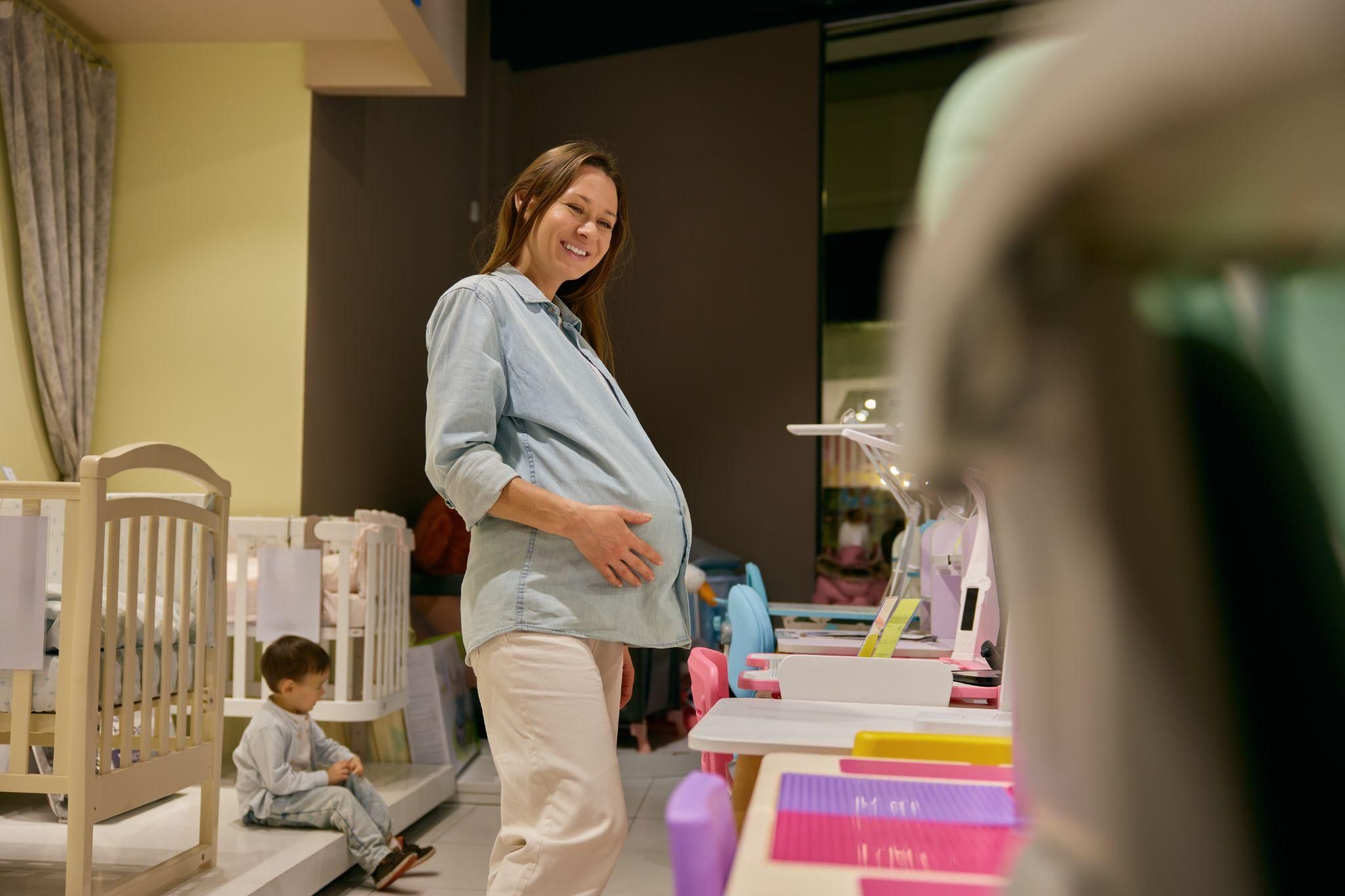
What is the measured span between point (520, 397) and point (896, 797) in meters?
0.74

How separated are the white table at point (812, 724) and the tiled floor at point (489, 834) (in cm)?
106

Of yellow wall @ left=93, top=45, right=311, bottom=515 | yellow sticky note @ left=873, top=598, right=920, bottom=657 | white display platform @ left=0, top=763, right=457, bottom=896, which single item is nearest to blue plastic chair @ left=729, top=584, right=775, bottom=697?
yellow sticky note @ left=873, top=598, right=920, bottom=657

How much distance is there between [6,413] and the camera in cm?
332

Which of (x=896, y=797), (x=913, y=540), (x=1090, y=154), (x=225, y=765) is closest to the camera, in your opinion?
(x=1090, y=154)

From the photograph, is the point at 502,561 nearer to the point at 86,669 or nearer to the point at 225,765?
the point at 86,669

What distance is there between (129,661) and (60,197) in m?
2.00

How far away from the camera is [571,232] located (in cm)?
145

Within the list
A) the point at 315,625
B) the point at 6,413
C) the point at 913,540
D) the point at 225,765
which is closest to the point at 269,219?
the point at 6,413

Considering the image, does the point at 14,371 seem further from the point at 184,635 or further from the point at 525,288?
the point at 525,288

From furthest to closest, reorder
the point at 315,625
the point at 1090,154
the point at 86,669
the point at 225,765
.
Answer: the point at 225,765 → the point at 315,625 → the point at 86,669 → the point at 1090,154

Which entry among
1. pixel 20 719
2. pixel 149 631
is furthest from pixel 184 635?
pixel 20 719

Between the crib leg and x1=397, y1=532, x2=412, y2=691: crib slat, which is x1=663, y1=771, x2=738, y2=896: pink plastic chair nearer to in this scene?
the crib leg

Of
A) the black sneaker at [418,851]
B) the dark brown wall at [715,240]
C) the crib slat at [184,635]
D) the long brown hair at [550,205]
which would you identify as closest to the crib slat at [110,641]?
the crib slat at [184,635]

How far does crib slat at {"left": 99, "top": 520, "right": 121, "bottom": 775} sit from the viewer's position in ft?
7.04
